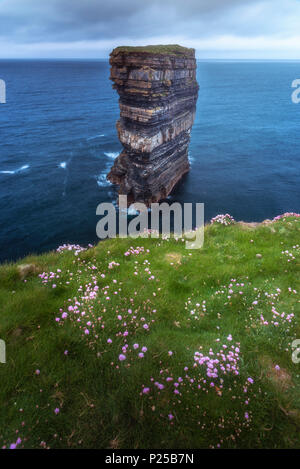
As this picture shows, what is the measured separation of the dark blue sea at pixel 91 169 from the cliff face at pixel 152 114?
13.8 feet

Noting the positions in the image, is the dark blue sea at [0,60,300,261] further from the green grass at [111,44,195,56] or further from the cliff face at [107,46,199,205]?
the green grass at [111,44,195,56]

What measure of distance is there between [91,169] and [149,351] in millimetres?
42181

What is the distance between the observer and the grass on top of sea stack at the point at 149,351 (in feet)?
15.0

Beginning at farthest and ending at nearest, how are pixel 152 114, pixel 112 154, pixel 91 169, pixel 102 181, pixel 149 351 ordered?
pixel 112 154, pixel 91 169, pixel 102 181, pixel 152 114, pixel 149 351

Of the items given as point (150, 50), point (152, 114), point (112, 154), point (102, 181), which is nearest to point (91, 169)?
point (102, 181)

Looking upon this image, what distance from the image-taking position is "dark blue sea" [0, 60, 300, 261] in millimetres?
31125

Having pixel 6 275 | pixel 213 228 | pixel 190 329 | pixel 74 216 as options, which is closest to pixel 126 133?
pixel 74 216

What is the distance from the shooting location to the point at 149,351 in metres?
5.92

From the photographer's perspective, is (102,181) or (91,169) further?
(91,169)

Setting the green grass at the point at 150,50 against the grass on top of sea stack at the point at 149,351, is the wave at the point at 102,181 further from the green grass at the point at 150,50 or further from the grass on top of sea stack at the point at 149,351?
the grass on top of sea stack at the point at 149,351

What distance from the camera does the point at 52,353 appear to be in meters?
5.70

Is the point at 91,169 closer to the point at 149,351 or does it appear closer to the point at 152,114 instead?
the point at 152,114
